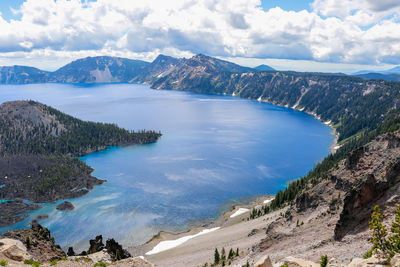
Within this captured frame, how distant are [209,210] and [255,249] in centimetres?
6347

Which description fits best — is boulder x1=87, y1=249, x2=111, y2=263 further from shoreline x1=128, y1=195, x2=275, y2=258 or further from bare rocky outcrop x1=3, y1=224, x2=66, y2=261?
shoreline x1=128, y1=195, x2=275, y2=258

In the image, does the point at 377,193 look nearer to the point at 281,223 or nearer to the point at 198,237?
the point at 281,223

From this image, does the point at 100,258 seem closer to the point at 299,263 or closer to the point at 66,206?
the point at 299,263

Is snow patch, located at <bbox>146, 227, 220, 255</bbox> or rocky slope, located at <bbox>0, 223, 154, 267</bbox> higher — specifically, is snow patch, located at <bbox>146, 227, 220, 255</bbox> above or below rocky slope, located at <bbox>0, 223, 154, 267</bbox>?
below

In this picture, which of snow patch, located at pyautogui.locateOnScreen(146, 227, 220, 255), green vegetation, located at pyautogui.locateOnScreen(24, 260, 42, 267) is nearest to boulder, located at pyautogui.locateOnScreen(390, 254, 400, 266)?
green vegetation, located at pyautogui.locateOnScreen(24, 260, 42, 267)

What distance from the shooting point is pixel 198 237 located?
92.5m

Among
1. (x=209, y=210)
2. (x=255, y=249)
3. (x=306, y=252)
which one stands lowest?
(x=209, y=210)

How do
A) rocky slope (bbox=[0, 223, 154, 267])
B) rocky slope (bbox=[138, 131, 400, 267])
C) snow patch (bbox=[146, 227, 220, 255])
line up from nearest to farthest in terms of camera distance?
rocky slope (bbox=[138, 131, 400, 267]) → rocky slope (bbox=[0, 223, 154, 267]) → snow patch (bbox=[146, 227, 220, 255])

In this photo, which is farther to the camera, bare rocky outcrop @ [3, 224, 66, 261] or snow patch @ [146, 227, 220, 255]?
snow patch @ [146, 227, 220, 255]

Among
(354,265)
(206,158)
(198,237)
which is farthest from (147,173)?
(354,265)

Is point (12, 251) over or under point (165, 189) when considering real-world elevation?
over

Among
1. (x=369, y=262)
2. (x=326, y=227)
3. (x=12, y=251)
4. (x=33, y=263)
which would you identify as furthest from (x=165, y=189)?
(x=369, y=262)

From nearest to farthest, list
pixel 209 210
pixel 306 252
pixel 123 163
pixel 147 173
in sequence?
pixel 306 252 → pixel 209 210 → pixel 147 173 → pixel 123 163

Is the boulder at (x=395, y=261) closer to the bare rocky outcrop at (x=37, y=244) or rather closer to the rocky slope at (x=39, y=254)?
the rocky slope at (x=39, y=254)
